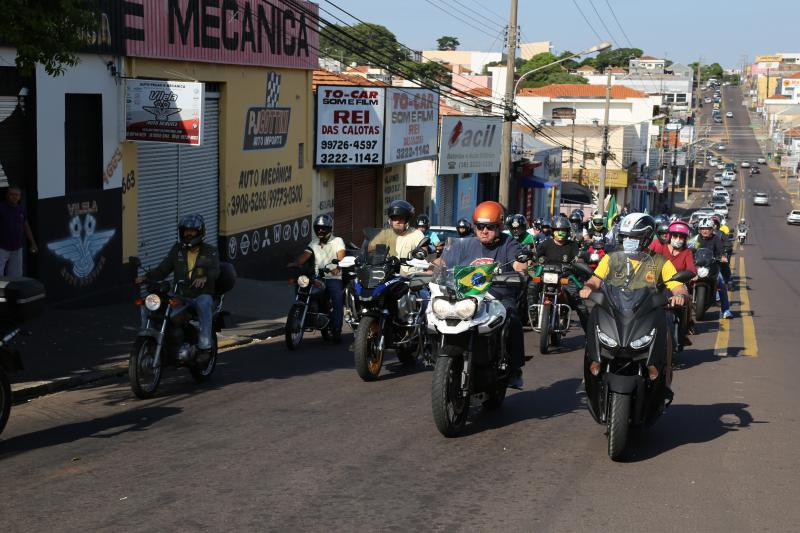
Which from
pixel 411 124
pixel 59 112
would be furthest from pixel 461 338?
pixel 411 124

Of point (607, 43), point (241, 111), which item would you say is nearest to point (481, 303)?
point (241, 111)

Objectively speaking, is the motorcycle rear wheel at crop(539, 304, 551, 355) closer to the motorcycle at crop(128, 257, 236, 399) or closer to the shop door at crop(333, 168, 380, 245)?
the motorcycle at crop(128, 257, 236, 399)

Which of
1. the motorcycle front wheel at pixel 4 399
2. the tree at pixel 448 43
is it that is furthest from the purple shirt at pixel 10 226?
the tree at pixel 448 43

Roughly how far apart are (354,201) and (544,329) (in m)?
16.0

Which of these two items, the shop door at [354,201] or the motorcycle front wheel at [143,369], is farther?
the shop door at [354,201]

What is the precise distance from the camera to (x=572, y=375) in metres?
12.3

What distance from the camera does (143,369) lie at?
9914 mm

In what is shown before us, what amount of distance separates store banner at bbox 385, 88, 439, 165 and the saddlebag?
19859 mm

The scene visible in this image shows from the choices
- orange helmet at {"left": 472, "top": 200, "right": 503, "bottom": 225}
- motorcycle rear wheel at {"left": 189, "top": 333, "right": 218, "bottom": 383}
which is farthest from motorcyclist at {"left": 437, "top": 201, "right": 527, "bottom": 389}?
motorcycle rear wheel at {"left": 189, "top": 333, "right": 218, "bottom": 383}

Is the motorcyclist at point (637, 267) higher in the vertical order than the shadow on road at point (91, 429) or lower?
higher

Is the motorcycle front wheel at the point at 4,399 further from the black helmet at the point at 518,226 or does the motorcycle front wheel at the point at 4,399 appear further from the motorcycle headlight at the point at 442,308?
the black helmet at the point at 518,226

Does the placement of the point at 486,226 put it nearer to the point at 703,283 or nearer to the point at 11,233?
the point at 11,233

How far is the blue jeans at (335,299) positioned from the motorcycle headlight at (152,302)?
3.95m

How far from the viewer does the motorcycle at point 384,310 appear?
11.1 metres
